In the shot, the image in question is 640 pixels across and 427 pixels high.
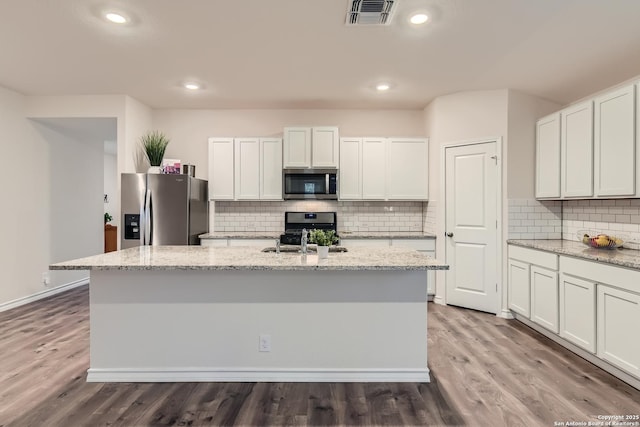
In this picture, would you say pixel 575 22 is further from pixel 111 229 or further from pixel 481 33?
pixel 111 229

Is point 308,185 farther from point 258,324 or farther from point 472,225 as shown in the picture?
point 258,324

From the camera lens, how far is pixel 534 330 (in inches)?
140

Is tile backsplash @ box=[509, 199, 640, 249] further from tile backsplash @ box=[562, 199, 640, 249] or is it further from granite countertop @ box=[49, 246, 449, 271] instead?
granite countertop @ box=[49, 246, 449, 271]

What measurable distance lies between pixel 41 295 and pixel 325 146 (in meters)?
4.28

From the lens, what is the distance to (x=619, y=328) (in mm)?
2469

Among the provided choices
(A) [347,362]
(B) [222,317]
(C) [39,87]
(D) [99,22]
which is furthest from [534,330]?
(C) [39,87]

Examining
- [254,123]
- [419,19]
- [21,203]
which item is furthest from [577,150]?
[21,203]

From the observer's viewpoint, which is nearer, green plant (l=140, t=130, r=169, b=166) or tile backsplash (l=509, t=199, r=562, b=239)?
tile backsplash (l=509, t=199, r=562, b=239)

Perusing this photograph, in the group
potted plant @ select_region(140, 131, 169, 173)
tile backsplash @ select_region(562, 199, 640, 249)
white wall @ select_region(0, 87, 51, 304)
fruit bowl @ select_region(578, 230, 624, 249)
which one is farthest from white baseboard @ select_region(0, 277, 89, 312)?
tile backsplash @ select_region(562, 199, 640, 249)

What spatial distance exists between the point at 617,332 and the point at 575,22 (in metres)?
2.28

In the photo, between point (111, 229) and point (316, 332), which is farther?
point (111, 229)

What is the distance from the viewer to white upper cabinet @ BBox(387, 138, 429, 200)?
4.69 meters

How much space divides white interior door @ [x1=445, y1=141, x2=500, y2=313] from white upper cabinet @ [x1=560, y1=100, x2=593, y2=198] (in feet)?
2.18

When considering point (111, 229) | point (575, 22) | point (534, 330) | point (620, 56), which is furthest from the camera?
point (111, 229)
